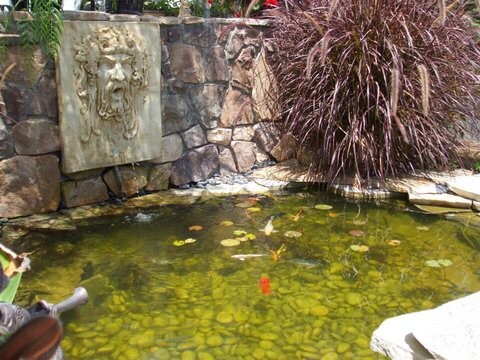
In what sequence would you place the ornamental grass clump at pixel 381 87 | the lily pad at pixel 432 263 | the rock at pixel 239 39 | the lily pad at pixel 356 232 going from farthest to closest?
the rock at pixel 239 39 < the ornamental grass clump at pixel 381 87 < the lily pad at pixel 356 232 < the lily pad at pixel 432 263

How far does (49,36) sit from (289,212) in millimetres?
1738

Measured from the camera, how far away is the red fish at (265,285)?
94.3 inches

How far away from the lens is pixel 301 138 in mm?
3986

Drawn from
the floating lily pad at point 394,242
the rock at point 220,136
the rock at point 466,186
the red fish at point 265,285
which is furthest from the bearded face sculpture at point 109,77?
the rock at point 466,186

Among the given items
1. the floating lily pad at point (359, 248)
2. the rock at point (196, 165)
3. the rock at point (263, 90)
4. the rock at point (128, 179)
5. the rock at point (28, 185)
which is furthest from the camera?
the rock at point (263, 90)

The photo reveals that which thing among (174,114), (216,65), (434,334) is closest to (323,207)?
(174,114)

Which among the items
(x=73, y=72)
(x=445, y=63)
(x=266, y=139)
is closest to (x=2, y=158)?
(x=73, y=72)

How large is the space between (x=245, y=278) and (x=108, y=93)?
145 centimetres

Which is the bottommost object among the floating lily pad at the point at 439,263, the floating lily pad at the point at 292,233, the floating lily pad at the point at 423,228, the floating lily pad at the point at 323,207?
the floating lily pad at the point at 423,228

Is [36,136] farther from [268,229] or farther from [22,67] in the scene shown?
[268,229]

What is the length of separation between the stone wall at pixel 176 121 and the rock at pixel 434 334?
206 centimetres

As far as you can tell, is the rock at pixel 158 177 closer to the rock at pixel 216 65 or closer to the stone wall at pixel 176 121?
the stone wall at pixel 176 121

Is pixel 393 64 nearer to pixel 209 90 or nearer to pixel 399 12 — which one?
Answer: pixel 399 12

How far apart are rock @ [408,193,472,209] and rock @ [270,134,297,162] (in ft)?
3.42
